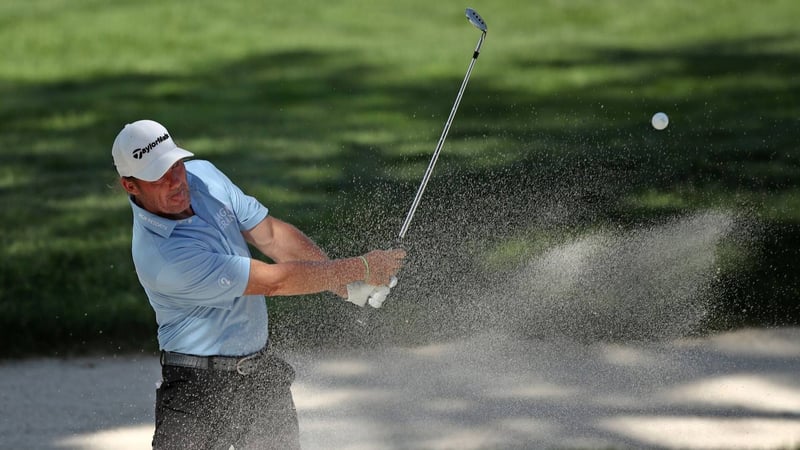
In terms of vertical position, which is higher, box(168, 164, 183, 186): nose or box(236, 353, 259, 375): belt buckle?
box(168, 164, 183, 186): nose

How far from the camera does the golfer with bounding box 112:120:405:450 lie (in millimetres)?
4164

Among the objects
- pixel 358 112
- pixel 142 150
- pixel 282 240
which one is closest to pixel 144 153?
pixel 142 150

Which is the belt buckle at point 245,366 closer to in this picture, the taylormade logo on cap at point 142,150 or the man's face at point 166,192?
the man's face at point 166,192

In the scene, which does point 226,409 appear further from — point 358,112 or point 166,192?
point 358,112

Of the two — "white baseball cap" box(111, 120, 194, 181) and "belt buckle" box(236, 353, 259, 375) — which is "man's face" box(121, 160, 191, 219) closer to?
"white baseball cap" box(111, 120, 194, 181)

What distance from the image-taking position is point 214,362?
434 centimetres

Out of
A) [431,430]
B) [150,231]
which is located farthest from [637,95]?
[150,231]

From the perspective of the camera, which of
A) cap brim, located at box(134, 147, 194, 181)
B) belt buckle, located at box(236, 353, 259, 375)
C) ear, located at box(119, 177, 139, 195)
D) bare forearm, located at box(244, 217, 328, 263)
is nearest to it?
cap brim, located at box(134, 147, 194, 181)

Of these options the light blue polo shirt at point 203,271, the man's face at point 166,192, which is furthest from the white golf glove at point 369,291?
the man's face at point 166,192

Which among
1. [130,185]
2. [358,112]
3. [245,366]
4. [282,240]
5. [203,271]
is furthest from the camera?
[358,112]

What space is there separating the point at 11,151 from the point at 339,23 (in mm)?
5862

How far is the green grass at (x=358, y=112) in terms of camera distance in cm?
830

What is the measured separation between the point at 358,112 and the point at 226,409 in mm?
7747

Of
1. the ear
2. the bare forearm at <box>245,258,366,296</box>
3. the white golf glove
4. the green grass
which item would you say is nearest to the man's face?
the ear
